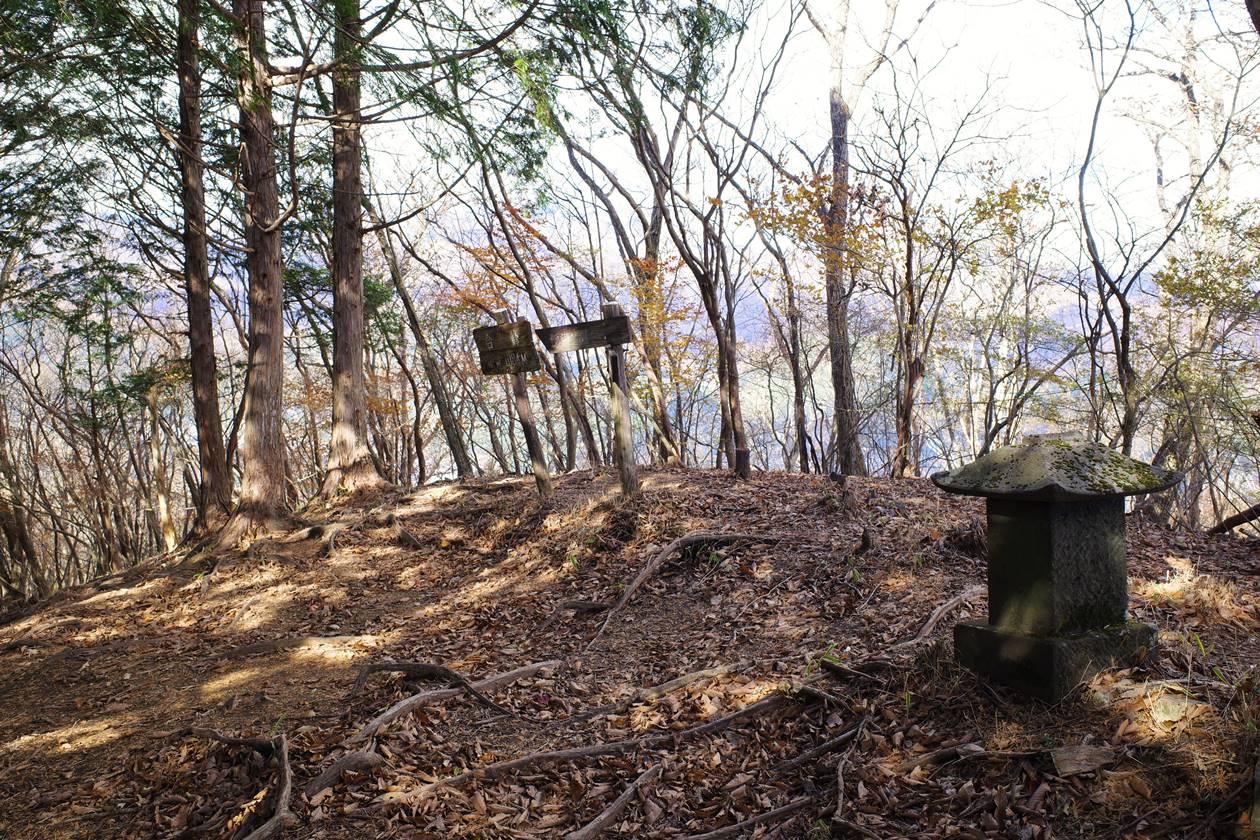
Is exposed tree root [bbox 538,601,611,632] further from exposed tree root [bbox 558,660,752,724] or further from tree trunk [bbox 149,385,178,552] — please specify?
tree trunk [bbox 149,385,178,552]

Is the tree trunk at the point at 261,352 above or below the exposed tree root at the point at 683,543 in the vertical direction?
above

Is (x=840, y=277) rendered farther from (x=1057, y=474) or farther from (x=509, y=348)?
(x=1057, y=474)

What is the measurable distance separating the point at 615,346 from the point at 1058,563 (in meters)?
5.51

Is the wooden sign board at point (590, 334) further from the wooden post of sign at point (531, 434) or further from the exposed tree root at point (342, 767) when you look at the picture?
the exposed tree root at point (342, 767)

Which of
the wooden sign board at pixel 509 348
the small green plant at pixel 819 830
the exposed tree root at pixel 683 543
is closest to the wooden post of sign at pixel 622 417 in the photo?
the wooden sign board at pixel 509 348

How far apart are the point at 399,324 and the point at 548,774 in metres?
13.9

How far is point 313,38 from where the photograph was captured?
718cm

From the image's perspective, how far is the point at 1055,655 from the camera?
3328 millimetres

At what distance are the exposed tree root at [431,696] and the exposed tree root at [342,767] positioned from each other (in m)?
0.19

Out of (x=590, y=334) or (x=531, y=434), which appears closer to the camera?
(x=590, y=334)

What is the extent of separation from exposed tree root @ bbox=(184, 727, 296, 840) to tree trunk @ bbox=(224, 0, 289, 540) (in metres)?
5.07

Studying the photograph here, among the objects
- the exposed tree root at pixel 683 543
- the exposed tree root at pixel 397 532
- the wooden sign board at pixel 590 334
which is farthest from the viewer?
the exposed tree root at pixel 397 532

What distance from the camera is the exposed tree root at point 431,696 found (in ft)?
13.9

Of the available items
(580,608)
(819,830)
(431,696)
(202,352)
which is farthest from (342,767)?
(202,352)
